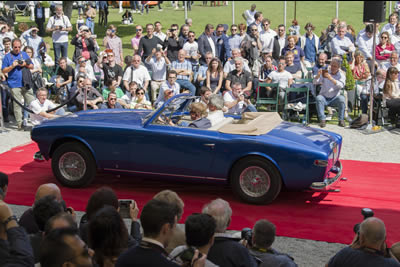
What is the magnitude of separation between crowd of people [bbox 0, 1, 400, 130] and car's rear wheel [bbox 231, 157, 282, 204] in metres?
3.64

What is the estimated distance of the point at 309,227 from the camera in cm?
827

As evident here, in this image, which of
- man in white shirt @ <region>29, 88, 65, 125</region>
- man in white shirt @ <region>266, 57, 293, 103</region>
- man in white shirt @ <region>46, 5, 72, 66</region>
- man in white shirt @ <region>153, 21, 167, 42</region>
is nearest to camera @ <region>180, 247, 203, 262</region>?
man in white shirt @ <region>29, 88, 65, 125</region>

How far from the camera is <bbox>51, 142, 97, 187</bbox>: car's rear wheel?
966cm

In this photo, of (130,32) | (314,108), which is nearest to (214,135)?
(314,108)

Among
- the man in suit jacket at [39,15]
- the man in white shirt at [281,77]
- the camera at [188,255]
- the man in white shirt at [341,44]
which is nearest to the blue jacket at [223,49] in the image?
the man in white shirt at [281,77]

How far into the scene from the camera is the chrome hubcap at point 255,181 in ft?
29.5

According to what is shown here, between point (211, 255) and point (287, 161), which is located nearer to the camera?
point (211, 255)

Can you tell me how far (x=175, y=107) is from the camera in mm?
9883

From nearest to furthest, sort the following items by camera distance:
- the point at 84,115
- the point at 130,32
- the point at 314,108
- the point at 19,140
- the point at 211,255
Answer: the point at 211,255 → the point at 84,115 → the point at 19,140 → the point at 314,108 → the point at 130,32

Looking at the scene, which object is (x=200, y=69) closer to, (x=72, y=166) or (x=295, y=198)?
(x=72, y=166)

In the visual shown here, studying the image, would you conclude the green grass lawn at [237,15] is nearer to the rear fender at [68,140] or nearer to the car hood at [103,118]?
the car hood at [103,118]

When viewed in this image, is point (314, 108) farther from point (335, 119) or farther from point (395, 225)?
point (395, 225)

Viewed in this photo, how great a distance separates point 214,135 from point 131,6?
101ft

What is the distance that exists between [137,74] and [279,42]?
188 inches
